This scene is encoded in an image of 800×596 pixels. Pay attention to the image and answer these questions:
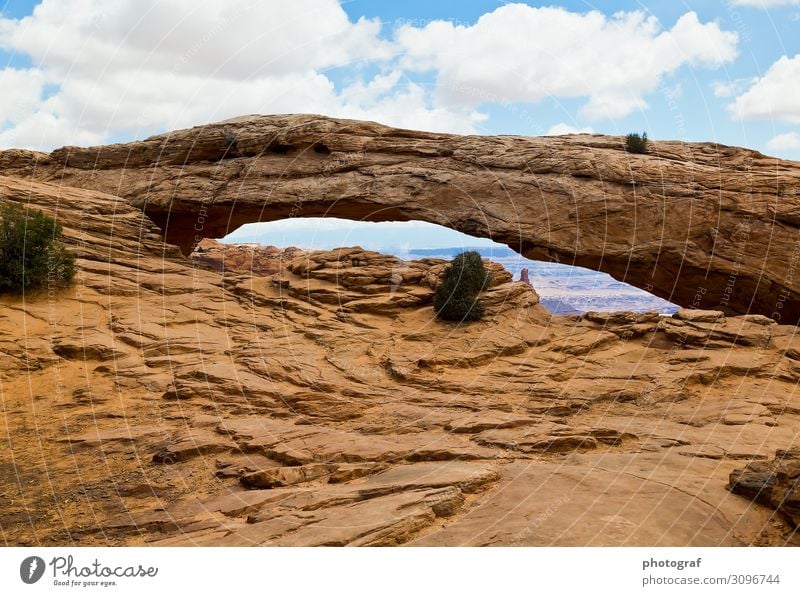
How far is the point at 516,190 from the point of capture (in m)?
29.9

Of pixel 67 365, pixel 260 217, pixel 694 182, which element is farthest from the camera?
pixel 260 217

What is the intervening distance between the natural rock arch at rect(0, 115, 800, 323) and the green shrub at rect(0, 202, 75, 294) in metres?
10.1

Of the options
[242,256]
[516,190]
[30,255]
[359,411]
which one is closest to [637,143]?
[516,190]

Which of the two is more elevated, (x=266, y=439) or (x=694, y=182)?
(x=694, y=182)

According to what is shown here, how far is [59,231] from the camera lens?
25031 mm

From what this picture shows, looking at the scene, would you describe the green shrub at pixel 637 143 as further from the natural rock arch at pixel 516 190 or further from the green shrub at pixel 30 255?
the green shrub at pixel 30 255

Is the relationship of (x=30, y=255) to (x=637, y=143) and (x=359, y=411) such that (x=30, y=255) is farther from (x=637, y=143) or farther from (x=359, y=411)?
(x=637, y=143)

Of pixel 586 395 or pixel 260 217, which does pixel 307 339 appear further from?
pixel 260 217

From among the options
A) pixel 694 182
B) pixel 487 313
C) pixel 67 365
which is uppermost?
pixel 694 182

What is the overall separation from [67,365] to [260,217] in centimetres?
1639

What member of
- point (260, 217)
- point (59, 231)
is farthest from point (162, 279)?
point (260, 217)

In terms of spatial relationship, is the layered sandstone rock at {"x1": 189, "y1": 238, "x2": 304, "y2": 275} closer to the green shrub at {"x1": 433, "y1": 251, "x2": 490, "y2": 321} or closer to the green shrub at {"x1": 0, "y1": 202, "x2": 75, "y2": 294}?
the green shrub at {"x1": 0, "y1": 202, "x2": 75, "y2": 294}

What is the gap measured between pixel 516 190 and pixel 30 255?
20.8 meters

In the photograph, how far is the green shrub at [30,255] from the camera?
2234cm
